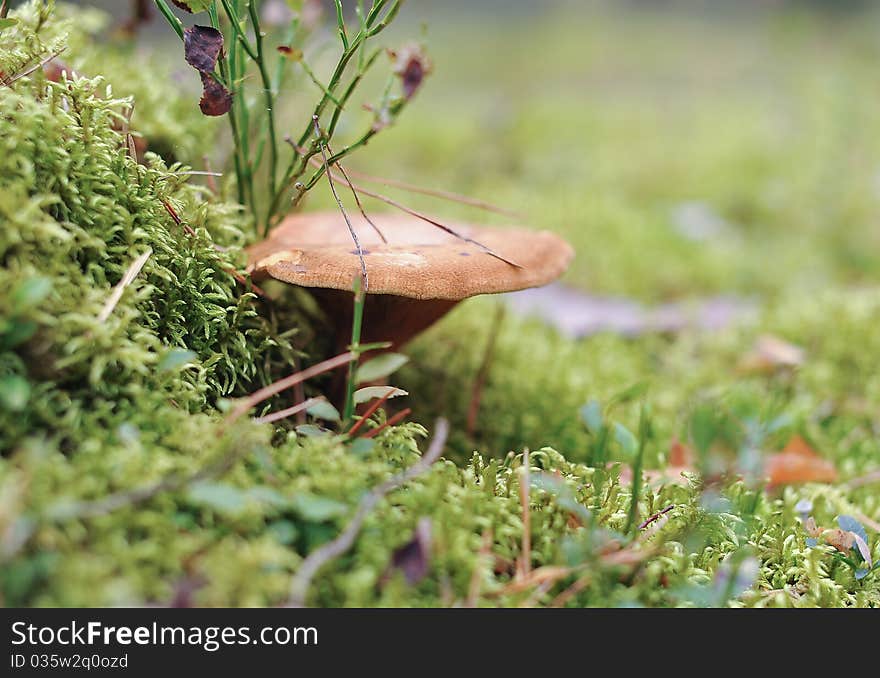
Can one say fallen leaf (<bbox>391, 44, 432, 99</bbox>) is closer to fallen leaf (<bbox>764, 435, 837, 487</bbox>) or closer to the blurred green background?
the blurred green background

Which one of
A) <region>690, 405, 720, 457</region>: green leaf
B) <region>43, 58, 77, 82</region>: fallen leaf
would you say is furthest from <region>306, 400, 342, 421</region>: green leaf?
<region>43, 58, 77, 82</region>: fallen leaf

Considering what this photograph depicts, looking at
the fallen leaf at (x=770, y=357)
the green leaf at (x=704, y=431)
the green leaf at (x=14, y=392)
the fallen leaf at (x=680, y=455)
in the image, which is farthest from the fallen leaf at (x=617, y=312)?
the green leaf at (x=14, y=392)

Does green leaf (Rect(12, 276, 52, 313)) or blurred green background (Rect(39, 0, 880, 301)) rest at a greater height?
blurred green background (Rect(39, 0, 880, 301))

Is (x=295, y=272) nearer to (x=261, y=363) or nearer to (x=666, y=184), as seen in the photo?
(x=261, y=363)

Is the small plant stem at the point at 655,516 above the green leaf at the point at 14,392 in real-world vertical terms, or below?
below

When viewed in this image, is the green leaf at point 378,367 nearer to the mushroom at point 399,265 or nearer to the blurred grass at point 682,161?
the mushroom at point 399,265
